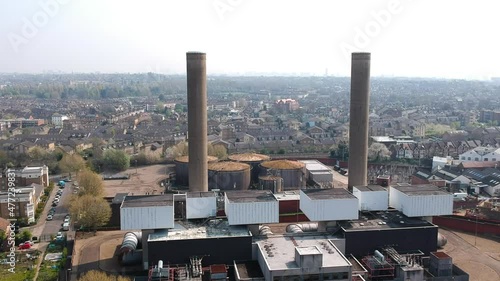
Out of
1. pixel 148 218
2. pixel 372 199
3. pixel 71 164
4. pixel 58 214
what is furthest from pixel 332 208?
pixel 71 164

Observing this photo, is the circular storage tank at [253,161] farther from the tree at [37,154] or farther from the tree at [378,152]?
the tree at [37,154]

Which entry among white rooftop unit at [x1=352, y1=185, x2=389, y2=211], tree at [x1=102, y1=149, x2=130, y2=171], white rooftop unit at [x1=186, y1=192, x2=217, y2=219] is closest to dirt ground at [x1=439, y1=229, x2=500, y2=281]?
white rooftop unit at [x1=352, y1=185, x2=389, y2=211]

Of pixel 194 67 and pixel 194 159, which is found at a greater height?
pixel 194 67

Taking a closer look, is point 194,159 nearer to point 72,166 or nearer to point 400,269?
point 400,269

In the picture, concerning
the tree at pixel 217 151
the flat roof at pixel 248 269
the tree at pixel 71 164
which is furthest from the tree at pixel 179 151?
the flat roof at pixel 248 269

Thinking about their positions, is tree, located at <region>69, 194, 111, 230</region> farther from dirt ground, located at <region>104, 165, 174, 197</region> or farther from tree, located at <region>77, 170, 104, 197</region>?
dirt ground, located at <region>104, 165, 174, 197</region>

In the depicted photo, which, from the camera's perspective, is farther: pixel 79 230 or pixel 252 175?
pixel 252 175

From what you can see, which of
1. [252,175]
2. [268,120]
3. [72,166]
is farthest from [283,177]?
[268,120]
